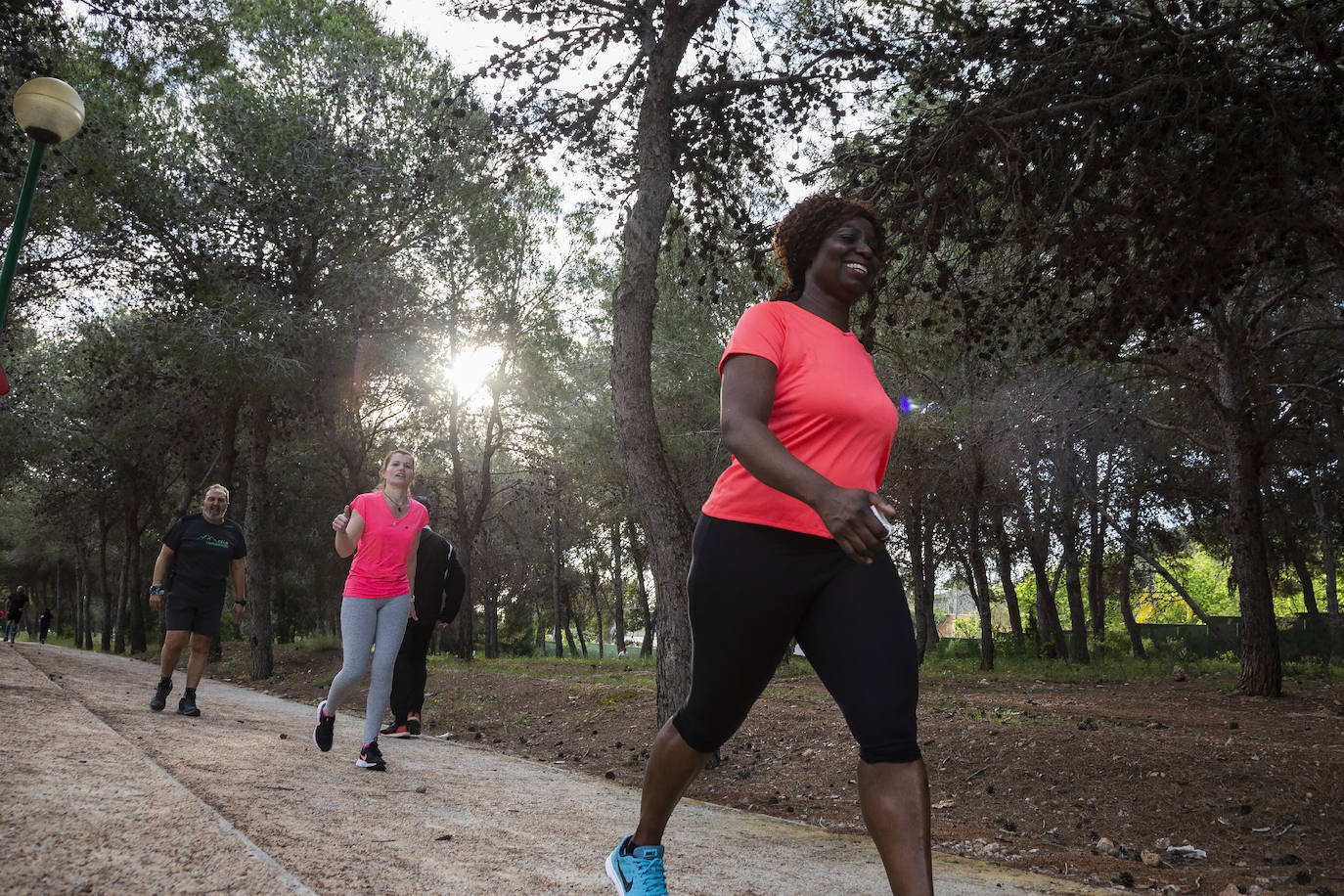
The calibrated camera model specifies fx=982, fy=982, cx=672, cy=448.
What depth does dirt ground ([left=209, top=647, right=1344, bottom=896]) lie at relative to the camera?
5.25 meters

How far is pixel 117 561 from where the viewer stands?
48031mm

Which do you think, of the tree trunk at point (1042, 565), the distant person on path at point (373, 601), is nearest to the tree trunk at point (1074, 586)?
the tree trunk at point (1042, 565)

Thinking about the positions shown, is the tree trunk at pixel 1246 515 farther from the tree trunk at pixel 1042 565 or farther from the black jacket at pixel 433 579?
the black jacket at pixel 433 579

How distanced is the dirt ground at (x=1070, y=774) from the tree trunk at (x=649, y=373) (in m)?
1.12

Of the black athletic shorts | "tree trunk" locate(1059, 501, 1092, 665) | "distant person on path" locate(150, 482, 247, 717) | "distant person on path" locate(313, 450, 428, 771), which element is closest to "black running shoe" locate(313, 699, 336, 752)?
"distant person on path" locate(313, 450, 428, 771)

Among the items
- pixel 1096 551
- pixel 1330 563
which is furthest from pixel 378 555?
pixel 1096 551

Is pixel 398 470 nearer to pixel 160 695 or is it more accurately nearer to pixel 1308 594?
pixel 160 695

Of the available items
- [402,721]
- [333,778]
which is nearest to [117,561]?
[402,721]

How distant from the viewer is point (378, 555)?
628 cm

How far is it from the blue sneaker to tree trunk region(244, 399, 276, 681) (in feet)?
52.9

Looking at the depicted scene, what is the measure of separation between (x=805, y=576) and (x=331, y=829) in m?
2.49

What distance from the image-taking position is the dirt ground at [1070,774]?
525 centimetres

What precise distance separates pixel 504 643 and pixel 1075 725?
48.4 m

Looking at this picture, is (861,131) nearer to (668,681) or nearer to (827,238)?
(668,681)
